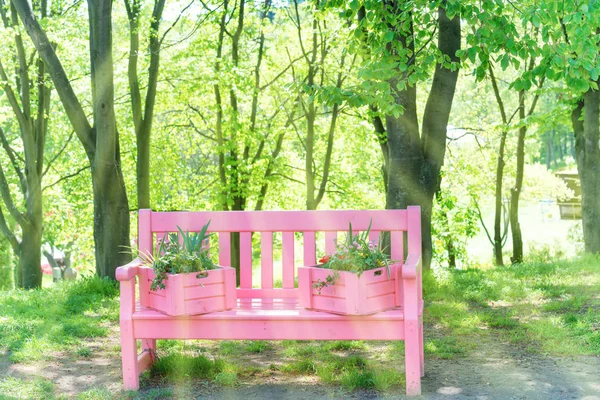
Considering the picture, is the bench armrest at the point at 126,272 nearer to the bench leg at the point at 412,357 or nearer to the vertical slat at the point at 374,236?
the vertical slat at the point at 374,236

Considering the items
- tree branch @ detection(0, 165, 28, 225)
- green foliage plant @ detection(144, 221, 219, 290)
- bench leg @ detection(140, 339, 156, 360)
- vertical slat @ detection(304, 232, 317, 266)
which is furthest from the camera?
tree branch @ detection(0, 165, 28, 225)

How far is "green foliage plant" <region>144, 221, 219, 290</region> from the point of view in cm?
482

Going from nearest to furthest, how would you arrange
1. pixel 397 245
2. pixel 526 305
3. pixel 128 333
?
pixel 128 333
pixel 397 245
pixel 526 305

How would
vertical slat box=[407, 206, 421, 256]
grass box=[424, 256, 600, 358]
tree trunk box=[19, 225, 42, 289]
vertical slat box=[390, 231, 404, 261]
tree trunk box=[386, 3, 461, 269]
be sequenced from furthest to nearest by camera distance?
tree trunk box=[19, 225, 42, 289], tree trunk box=[386, 3, 461, 269], grass box=[424, 256, 600, 358], vertical slat box=[390, 231, 404, 261], vertical slat box=[407, 206, 421, 256]

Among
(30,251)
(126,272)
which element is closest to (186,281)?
(126,272)

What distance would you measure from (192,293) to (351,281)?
1004mm

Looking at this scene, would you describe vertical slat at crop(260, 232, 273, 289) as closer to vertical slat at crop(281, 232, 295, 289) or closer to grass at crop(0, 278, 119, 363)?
vertical slat at crop(281, 232, 295, 289)

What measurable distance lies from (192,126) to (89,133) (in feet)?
38.2

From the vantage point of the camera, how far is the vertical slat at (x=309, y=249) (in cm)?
540

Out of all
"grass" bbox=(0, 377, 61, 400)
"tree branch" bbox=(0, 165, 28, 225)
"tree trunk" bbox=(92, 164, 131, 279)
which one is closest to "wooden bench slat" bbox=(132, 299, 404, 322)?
"grass" bbox=(0, 377, 61, 400)

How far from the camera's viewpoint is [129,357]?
16.1 feet

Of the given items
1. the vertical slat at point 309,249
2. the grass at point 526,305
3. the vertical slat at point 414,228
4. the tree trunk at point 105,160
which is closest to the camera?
the vertical slat at point 414,228

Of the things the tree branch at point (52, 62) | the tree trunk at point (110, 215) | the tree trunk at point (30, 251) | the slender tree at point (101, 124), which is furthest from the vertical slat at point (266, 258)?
the tree trunk at point (30, 251)

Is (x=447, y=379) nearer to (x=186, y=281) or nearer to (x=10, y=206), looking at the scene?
(x=186, y=281)
